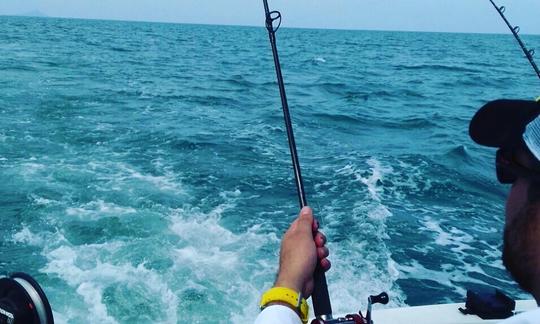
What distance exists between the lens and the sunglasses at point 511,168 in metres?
0.88

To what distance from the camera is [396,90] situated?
1452 centimetres

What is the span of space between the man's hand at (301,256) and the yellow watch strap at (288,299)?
0.03m

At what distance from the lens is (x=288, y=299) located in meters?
1.20

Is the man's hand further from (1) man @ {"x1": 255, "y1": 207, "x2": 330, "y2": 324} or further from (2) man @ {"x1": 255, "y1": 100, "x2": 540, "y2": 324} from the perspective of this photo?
(2) man @ {"x1": 255, "y1": 100, "x2": 540, "y2": 324}

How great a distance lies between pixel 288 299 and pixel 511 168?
1.97 ft

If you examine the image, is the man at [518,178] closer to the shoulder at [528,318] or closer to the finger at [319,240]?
the shoulder at [528,318]

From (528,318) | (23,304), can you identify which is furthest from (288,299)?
(23,304)

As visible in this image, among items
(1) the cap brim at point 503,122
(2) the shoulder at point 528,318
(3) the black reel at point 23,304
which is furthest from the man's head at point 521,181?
(3) the black reel at point 23,304

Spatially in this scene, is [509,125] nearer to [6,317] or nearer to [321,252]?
[321,252]

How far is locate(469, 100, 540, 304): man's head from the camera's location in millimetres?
860

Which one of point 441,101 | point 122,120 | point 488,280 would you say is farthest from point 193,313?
point 441,101

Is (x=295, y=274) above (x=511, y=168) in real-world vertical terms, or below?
below

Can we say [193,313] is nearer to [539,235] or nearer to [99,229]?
[99,229]

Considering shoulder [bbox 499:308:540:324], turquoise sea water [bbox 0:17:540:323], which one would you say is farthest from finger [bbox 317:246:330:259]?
turquoise sea water [bbox 0:17:540:323]
